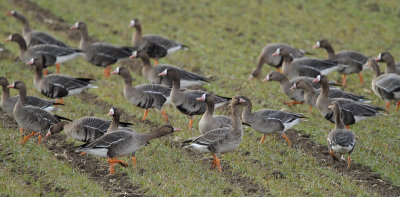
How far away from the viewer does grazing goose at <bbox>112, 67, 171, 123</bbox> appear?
1381 cm

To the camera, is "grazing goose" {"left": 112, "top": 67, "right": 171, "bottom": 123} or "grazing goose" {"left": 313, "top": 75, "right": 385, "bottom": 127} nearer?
"grazing goose" {"left": 313, "top": 75, "right": 385, "bottom": 127}

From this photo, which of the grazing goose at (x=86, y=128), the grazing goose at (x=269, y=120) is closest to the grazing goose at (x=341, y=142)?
the grazing goose at (x=269, y=120)

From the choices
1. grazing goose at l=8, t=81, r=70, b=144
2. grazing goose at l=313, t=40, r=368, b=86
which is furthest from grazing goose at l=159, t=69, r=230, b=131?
grazing goose at l=313, t=40, r=368, b=86

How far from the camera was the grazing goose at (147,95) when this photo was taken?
1381 centimetres

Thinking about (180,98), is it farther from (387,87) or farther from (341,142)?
(387,87)

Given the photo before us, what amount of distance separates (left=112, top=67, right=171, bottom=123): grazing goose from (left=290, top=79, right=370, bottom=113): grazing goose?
3586 mm

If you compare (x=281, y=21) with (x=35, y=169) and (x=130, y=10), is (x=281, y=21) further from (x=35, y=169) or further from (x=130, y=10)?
(x=35, y=169)

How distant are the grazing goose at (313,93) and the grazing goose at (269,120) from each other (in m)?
1.80

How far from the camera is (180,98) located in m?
13.4

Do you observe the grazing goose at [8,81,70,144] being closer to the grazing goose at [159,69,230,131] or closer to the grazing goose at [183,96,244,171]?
the grazing goose at [159,69,230,131]

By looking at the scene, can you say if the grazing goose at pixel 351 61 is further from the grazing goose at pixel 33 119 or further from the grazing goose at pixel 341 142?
the grazing goose at pixel 33 119

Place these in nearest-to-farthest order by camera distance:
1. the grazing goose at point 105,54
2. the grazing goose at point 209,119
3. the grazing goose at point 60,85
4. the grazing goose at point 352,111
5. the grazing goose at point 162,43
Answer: the grazing goose at point 209,119 < the grazing goose at point 352,111 < the grazing goose at point 60,85 < the grazing goose at point 105,54 < the grazing goose at point 162,43

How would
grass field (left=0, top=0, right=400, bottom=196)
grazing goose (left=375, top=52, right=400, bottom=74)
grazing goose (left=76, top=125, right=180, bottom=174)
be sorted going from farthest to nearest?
grazing goose (left=375, top=52, right=400, bottom=74), grazing goose (left=76, top=125, right=180, bottom=174), grass field (left=0, top=0, right=400, bottom=196)

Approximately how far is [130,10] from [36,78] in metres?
11.2
